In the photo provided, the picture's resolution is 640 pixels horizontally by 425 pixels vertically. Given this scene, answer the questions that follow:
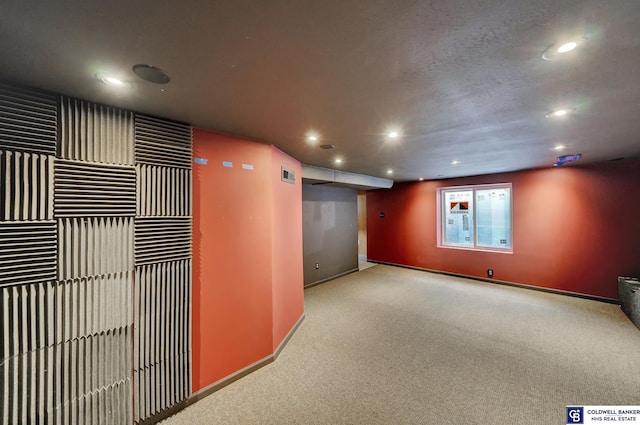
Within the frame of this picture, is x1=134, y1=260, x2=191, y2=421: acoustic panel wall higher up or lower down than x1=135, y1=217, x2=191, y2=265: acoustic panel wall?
lower down

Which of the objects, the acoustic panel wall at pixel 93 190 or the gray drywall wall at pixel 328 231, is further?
the gray drywall wall at pixel 328 231

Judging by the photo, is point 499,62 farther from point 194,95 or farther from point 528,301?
point 528,301

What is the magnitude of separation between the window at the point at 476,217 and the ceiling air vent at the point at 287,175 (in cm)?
468

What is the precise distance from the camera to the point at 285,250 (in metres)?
3.38

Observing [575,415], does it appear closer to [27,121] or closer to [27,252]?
[27,252]

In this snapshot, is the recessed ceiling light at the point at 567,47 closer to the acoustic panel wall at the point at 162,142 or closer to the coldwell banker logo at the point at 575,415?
the acoustic panel wall at the point at 162,142

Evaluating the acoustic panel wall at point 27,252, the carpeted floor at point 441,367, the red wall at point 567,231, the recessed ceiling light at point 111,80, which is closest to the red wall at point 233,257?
the carpeted floor at point 441,367

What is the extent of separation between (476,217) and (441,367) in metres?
4.57

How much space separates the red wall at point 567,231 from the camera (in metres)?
4.31

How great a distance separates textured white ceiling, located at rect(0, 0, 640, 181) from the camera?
3.32ft

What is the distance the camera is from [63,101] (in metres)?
1.75

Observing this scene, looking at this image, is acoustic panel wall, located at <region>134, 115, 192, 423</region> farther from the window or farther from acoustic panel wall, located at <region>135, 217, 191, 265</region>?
the window

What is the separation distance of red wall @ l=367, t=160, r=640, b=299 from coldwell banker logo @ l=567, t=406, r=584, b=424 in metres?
3.75

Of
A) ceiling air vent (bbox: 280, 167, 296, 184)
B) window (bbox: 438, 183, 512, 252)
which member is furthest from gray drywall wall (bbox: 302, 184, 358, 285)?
window (bbox: 438, 183, 512, 252)
